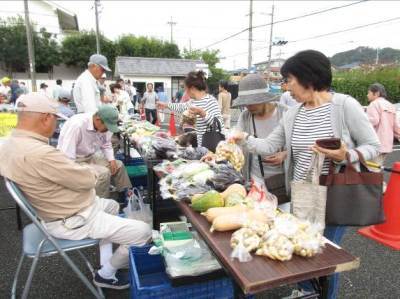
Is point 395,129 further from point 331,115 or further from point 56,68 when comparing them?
point 56,68

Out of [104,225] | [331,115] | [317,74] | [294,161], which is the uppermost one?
[317,74]

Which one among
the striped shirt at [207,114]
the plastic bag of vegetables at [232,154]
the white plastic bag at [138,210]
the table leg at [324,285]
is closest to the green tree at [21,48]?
the striped shirt at [207,114]

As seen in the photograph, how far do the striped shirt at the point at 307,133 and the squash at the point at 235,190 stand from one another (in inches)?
15.1

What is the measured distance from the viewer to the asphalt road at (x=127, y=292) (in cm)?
252

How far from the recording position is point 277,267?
4.08ft

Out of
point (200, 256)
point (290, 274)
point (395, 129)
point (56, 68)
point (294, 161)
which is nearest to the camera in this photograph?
point (290, 274)

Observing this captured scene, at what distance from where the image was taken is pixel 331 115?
176 cm

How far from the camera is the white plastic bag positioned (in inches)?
122

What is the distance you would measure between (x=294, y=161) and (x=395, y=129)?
15.7 feet

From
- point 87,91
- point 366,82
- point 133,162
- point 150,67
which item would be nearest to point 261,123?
point 133,162

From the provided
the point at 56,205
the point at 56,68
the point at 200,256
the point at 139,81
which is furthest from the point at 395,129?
the point at 56,68

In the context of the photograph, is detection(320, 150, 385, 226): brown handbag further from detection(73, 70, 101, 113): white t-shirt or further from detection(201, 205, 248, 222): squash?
detection(73, 70, 101, 113): white t-shirt

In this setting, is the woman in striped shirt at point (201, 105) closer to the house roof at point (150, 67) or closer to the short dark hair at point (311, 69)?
the short dark hair at point (311, 69)

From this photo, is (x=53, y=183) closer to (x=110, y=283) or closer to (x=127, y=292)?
(x=110, y=283)
